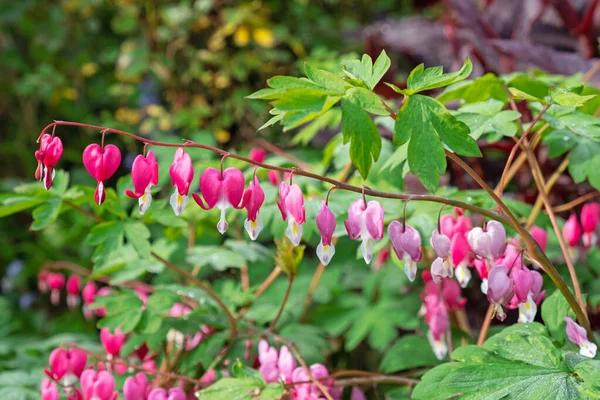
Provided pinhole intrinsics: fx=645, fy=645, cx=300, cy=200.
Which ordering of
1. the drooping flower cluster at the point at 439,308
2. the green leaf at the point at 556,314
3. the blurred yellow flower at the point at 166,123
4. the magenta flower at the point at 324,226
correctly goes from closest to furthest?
the magenta flower at the point at 324,226
the green leaf at the point at 556,314
the drooping flower cluster at the point at 439,308
the blurred yellow flower at the point at 166,123

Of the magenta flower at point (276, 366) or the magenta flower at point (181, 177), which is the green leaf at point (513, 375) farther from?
the magenta flower at point (181, 177)

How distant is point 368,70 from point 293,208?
9.0 inches

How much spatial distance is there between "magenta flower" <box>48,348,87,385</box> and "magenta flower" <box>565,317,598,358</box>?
921 millimetres

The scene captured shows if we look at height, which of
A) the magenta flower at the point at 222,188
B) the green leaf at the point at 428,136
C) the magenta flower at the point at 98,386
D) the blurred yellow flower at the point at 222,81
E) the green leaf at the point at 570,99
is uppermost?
the green leaf at the point at 570,99

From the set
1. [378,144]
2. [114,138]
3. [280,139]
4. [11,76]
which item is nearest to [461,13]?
[280,139]

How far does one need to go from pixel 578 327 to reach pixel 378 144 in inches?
17.4

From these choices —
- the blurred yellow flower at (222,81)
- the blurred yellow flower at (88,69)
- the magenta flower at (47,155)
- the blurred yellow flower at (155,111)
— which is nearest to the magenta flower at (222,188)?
the magenta flower at (47,155)

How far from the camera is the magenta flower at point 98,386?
121cm

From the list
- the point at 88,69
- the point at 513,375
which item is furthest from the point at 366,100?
the point at 88,69

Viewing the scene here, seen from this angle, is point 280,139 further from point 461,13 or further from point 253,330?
point 253,330

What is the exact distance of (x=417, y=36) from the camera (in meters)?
2.69

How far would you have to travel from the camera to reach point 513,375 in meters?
0.92

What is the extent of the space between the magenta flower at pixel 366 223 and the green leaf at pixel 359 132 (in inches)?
4.1

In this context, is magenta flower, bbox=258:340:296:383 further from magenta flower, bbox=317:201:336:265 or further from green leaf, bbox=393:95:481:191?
green leaf, bbox=393:95:481:191
